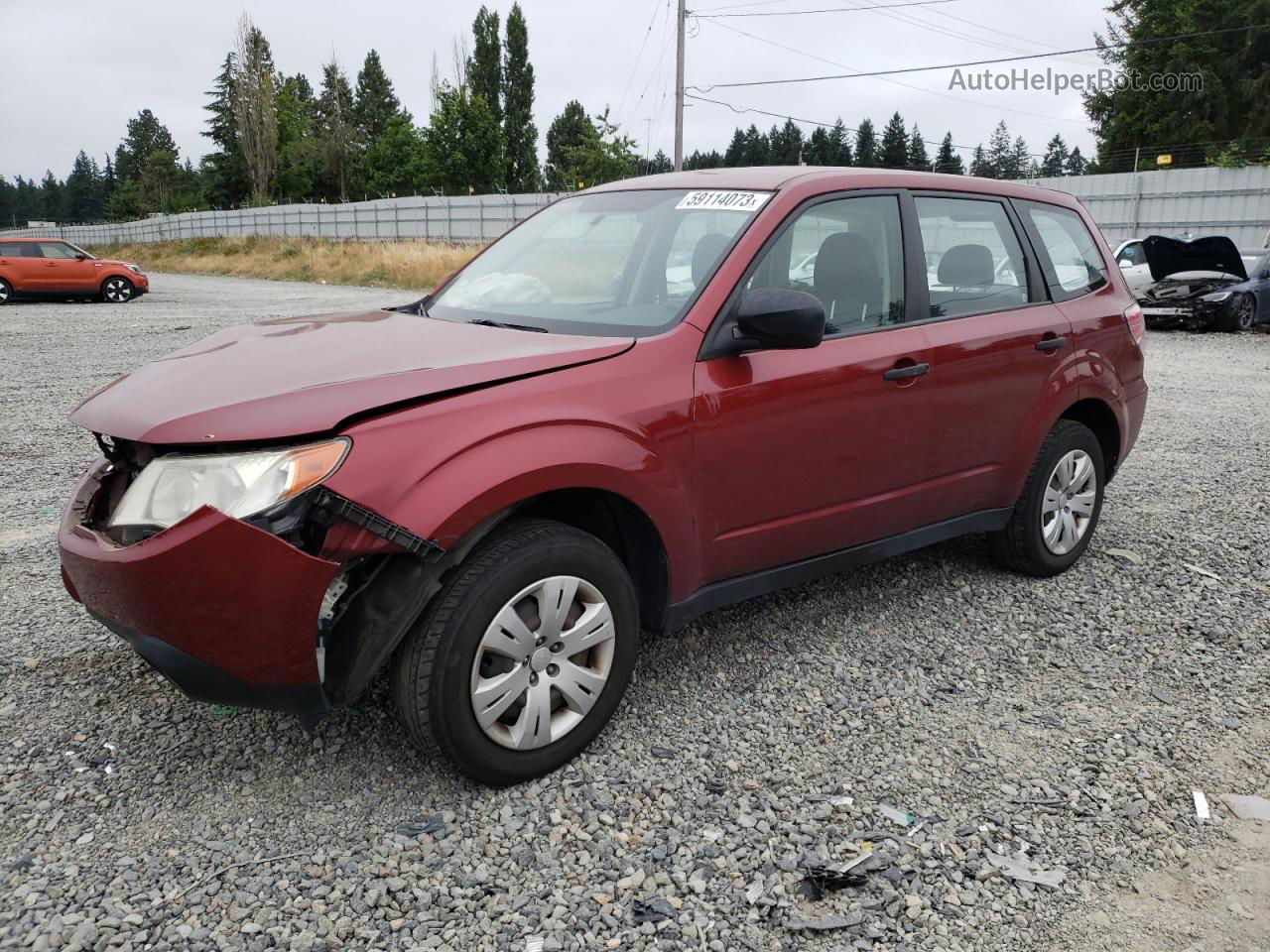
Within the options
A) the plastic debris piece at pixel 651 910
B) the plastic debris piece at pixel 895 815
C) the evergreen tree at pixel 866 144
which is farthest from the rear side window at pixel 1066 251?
the evergreen tree at pixel 866 144

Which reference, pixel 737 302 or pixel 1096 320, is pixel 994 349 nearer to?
pixel 1096 320

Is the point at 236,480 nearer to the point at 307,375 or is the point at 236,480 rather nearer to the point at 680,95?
the point at 307,375

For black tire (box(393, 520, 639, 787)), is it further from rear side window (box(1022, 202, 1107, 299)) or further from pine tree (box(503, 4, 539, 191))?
pine tree (box(503, 4, 539, 191))

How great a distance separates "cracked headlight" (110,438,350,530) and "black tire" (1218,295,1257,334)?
16572 mm

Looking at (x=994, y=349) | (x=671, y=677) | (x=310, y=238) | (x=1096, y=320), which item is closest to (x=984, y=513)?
A: (x=994, y=349)

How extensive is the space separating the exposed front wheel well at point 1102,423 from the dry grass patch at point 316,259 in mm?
18788

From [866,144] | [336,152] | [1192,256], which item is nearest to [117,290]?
[1192,256]

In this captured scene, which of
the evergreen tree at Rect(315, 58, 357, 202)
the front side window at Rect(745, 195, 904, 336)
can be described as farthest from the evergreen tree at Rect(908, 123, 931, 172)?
the front side window at Rect(745, 195, 904, 336)

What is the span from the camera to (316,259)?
3569cm

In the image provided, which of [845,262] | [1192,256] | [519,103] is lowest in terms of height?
[845,262]

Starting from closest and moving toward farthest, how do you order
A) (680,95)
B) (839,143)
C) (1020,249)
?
(1020,249)
(680,95)
(839,143)

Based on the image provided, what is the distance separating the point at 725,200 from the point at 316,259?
114 feet

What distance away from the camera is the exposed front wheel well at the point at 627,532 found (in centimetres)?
309

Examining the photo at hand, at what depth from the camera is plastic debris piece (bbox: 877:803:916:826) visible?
2.81 metres
